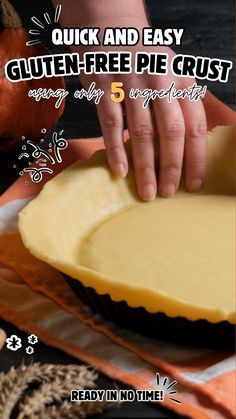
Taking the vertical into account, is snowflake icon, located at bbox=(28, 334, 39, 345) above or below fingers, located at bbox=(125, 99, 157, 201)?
below

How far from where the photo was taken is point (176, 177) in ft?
3.18

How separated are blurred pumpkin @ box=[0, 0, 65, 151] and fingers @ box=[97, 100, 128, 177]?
0.58 feet

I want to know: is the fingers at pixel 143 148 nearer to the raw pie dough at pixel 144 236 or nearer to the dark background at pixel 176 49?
the raw pie dough at pixel 144 236

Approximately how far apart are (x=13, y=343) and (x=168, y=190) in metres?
0.28

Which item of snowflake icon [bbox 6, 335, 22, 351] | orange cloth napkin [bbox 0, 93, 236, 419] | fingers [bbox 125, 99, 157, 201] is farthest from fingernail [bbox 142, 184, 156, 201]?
snowflake icon [bbox 6, 335, 22, 351]

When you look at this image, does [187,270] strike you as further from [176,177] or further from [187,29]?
[187,29]

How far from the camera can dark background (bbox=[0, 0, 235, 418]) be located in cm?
78

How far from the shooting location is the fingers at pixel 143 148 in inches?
37.8

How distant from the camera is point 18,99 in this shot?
3.65 feet

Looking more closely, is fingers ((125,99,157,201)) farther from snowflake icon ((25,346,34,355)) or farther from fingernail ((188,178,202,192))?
snowflake icon ((25,346,34,355))

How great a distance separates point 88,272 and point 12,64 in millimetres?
302

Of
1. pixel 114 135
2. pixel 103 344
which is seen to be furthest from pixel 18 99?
pixel 103 344

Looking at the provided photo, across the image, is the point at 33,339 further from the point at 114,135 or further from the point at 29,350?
the point at 114,135

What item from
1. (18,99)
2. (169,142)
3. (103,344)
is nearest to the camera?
(103,344)
